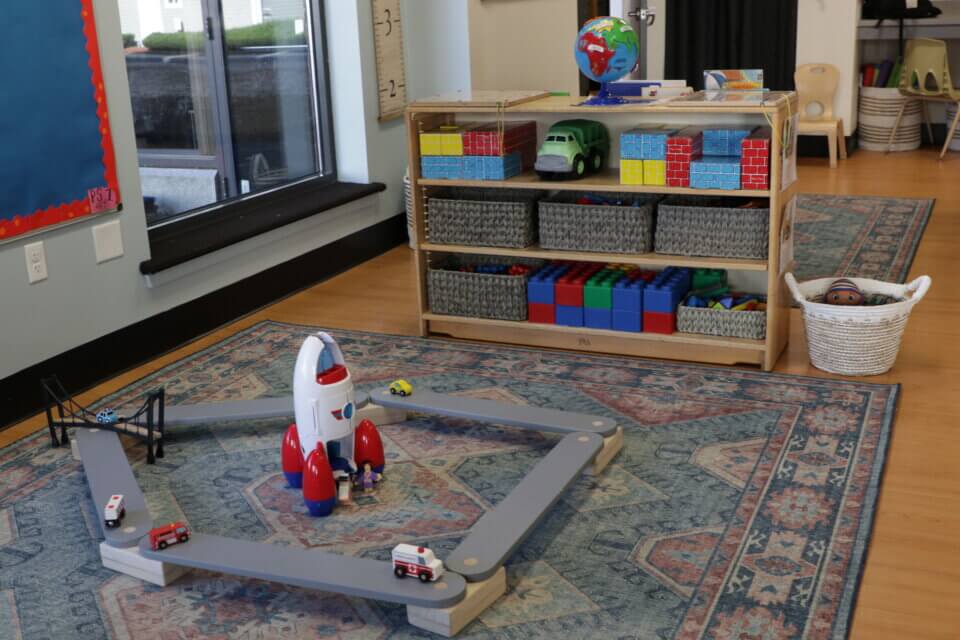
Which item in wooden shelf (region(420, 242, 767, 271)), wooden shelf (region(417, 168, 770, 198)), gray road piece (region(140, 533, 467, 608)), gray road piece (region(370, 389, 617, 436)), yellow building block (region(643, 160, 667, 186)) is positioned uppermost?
yellow building block (region(643, 160, 667, 186))

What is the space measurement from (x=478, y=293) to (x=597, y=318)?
463 millimetres

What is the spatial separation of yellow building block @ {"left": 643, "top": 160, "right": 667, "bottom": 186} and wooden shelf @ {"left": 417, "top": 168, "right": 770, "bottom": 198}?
0.07ft

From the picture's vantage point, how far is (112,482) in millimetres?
2691

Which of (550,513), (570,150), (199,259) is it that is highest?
(570,150)

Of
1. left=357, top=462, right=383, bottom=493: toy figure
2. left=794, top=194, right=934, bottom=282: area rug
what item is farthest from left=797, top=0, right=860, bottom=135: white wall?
left=357, top=462, right=383, bottom=493: toy figure

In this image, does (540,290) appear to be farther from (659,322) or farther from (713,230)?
(713,230)

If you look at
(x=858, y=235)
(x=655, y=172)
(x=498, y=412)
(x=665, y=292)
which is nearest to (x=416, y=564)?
(x=498, y=412)

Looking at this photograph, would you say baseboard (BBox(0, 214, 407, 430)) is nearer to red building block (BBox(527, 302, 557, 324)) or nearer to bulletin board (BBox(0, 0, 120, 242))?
bulletin board (BBox(0, 0, 120, 242))

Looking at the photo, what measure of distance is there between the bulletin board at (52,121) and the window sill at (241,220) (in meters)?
0.37

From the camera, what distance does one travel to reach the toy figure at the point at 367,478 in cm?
279

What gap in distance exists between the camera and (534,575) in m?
2.38

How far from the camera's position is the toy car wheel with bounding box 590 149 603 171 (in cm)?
378

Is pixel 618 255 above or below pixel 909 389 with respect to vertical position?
above

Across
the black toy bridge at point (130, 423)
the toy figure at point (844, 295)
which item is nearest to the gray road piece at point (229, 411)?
the black toy bridge at point (130, 423)
